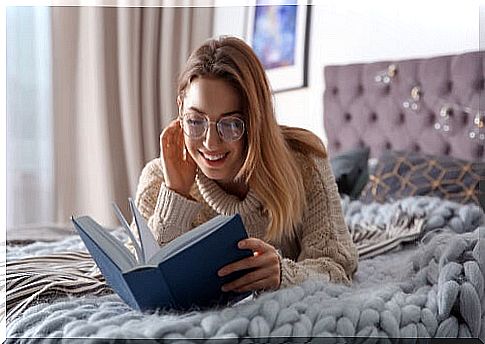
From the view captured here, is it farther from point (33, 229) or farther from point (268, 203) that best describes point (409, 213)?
point (33, 229)

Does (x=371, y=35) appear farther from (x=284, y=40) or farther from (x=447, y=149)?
(x=447, y=149)

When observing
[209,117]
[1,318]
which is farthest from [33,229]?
[209,117]

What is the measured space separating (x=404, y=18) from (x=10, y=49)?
1.15 m

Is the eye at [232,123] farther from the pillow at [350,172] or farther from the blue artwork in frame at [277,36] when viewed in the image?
the blue artwork in frame at [277,36]

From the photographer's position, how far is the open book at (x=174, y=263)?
41.3 inches

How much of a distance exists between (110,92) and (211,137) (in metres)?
1.03

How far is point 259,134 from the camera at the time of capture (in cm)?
127

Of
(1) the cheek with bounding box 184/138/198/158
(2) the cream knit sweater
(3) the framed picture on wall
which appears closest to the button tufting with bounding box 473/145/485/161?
(3) the framed picture on wall

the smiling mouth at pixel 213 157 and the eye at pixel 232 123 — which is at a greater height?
the eye at pixel 232 123

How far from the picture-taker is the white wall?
2.19 metres

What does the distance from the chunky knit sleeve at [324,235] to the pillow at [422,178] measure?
0.65 meters

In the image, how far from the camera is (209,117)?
1.23 m

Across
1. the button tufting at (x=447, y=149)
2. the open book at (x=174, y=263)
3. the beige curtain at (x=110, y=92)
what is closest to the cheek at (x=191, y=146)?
the open book at (x=174, y=263)

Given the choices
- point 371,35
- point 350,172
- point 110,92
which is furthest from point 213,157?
point 371,35
